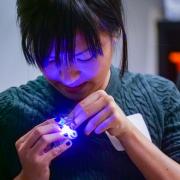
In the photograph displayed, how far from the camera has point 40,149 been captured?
806 mm

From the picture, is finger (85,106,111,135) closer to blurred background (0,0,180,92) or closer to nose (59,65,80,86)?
nose (59,65,80,86)

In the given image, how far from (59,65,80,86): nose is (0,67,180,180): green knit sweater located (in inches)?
4.6

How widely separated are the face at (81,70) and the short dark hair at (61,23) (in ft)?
0.04

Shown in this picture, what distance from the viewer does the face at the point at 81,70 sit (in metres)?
0.79

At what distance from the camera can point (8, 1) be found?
1041 millimetres

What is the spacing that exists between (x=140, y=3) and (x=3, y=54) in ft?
4.73

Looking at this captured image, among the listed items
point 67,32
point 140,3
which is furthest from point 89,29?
point 140,3

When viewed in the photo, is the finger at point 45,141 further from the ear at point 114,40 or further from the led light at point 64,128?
the ear at point 114,40

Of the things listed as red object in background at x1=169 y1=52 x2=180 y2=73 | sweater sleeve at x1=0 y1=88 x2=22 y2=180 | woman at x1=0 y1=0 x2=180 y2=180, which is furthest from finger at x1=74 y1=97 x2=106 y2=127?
red object in background at x1=169 y1=52 x2=180 y2=73

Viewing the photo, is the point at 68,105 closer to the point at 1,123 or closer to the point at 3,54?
the point at 1,123

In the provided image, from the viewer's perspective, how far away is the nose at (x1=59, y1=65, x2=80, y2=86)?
0.81m

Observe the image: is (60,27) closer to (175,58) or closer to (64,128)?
(64,128)

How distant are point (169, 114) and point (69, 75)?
12.1 inches

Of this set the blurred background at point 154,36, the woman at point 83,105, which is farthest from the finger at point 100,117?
the blurred background at point 154,36
